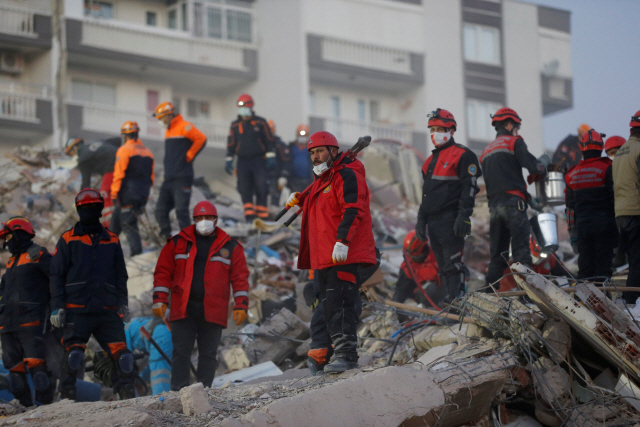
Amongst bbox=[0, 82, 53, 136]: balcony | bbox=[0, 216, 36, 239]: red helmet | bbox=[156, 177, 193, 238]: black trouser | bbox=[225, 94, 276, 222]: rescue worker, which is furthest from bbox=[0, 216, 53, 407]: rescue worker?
bbox=[0, 82, 53, 136]: balcony

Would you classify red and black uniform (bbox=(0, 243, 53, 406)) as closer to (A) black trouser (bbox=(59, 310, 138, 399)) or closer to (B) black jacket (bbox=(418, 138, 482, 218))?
(A) black trouser (bbox=(59, 310, 138, 399))

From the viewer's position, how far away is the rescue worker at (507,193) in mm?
7863

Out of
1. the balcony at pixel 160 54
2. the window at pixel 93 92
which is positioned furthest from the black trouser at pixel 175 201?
the window at pixel 93 92

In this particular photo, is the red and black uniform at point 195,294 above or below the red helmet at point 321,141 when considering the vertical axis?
below

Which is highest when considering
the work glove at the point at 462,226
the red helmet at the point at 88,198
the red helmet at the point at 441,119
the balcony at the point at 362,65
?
the balcony at the point at 362,65

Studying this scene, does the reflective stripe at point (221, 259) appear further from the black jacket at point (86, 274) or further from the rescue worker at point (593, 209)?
the rescue worker at point (593, 209)

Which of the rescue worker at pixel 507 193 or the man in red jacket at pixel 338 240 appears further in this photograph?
the rescue worker at pixel 507 193

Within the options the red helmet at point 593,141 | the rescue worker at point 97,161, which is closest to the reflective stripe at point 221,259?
the red helmet at point 593,141

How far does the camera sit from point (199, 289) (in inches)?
289

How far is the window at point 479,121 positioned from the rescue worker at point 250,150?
16.8 metres

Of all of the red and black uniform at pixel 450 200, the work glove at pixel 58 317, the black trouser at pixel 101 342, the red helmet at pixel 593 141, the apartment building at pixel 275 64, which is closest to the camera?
the work glove at pixel 58 317

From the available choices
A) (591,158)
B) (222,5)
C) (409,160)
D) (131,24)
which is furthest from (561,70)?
(591,158)

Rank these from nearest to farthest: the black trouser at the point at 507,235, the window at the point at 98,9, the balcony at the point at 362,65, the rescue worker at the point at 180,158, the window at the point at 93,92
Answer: the black trouser at the point at 507,235 < the rescue worker at the point at 180,158 < the window at the point at 98,9 < the window at the point at 93,92 < the balcony at the point at 362,65

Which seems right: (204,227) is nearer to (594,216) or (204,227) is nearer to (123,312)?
(123,312)
